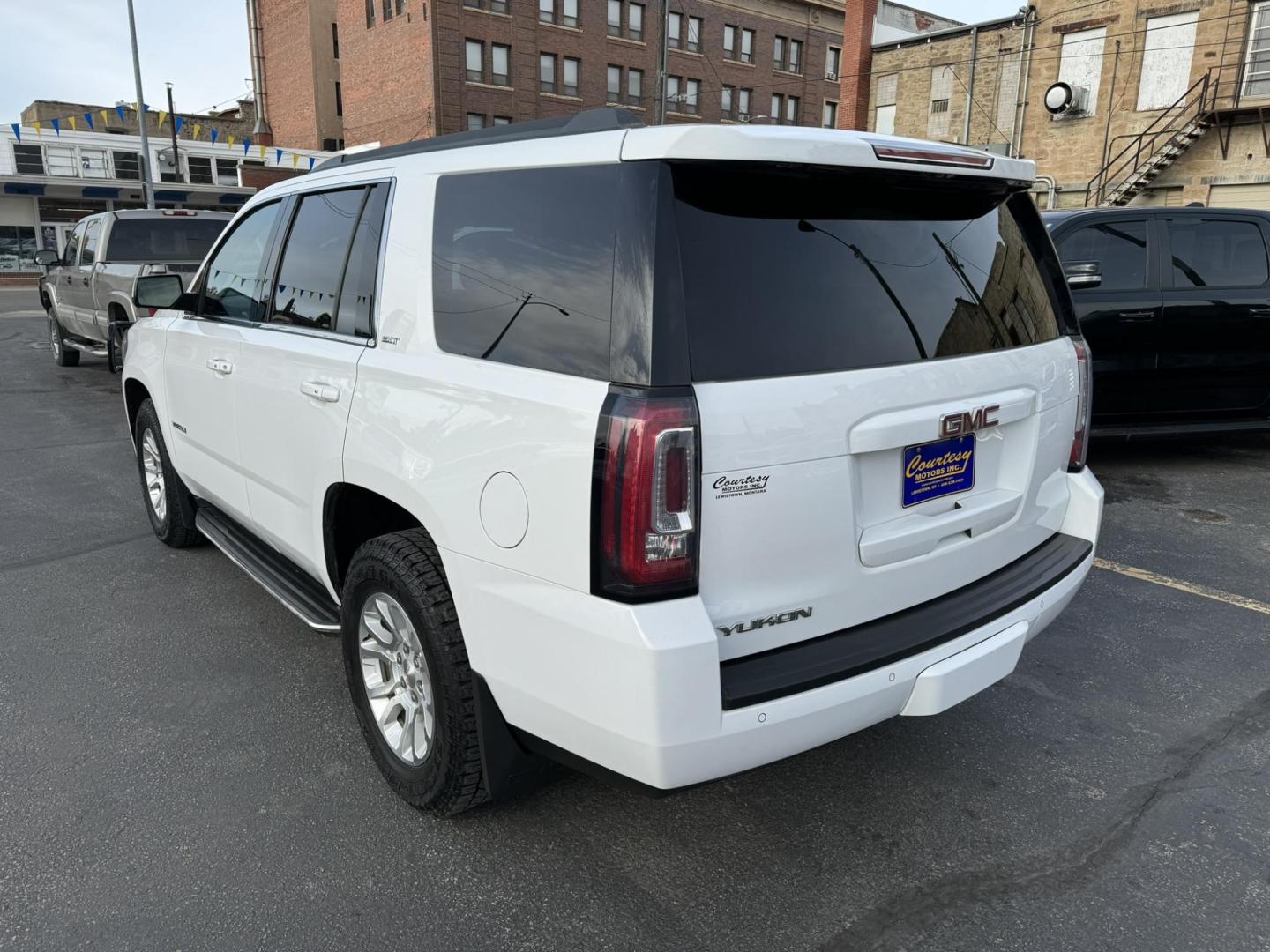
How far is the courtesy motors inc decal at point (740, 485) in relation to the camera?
203cm

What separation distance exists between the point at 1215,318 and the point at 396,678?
21.7ft

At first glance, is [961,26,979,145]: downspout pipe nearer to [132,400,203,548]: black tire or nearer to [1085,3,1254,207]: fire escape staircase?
[1085,3,1254,207]: fire escape staircase

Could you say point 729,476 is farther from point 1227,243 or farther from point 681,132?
point 1227,243

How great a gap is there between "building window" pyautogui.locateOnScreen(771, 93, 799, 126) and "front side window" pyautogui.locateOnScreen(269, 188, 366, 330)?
5323 centimetres

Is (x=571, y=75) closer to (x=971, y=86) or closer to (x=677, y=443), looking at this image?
(x=971, y=86)

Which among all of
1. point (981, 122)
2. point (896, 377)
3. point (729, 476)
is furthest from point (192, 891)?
point (981, 122)

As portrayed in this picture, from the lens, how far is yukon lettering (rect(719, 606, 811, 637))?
2.09 metres

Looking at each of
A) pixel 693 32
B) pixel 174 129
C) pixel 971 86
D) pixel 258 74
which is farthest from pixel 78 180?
pixel 971 86

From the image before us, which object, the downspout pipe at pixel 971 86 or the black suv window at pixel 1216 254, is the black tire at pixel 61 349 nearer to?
the black suv window at pixel 1216 254

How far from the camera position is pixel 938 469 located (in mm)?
2441

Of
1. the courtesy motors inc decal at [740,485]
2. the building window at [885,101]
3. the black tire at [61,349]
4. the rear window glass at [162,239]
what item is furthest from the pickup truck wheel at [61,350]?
the building window at [885,101]

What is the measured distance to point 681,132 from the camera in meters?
2.04

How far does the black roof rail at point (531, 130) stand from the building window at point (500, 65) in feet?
143

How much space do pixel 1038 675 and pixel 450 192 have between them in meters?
2.90
